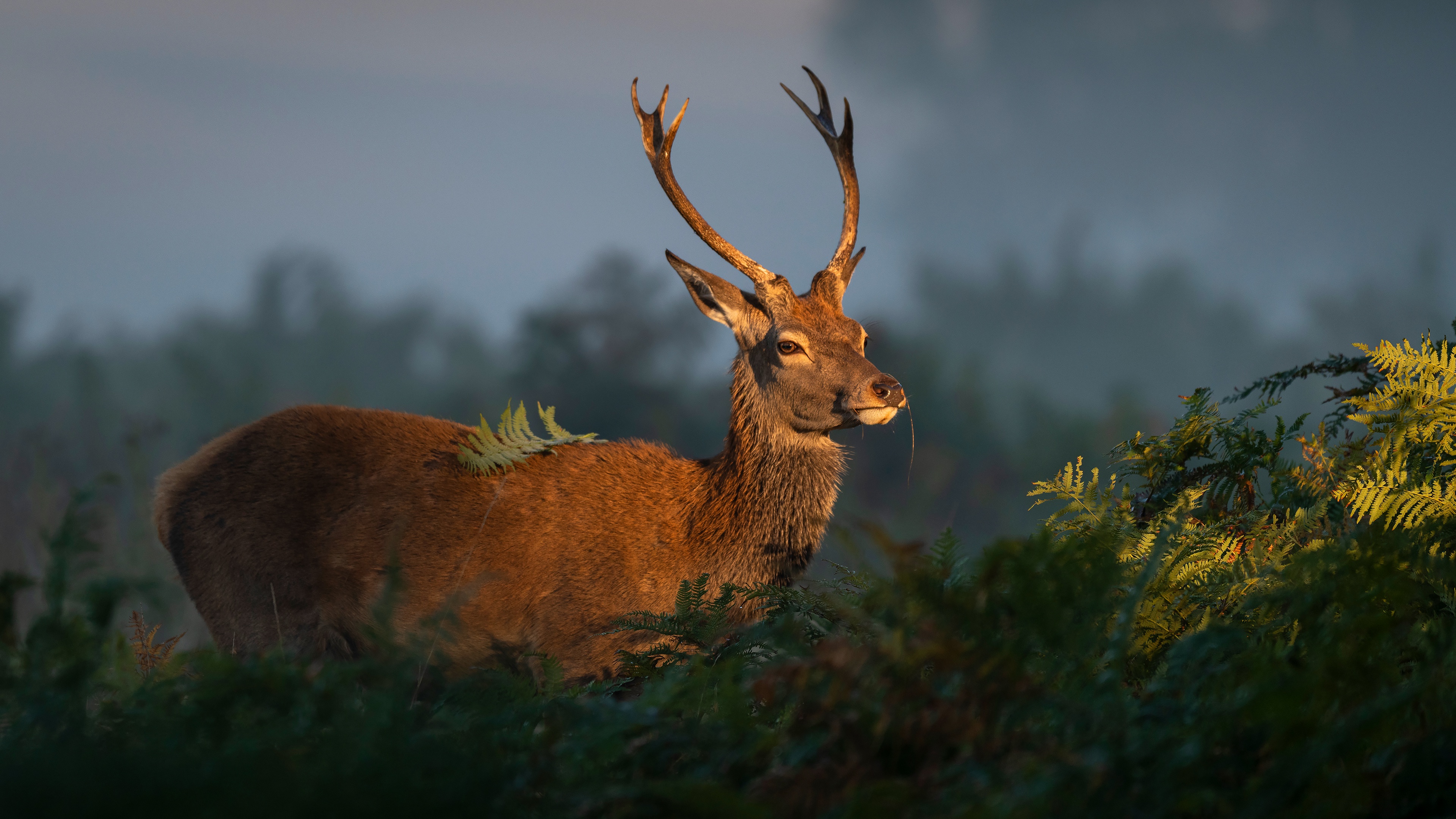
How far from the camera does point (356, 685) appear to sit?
232 cm

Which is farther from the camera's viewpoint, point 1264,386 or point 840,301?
point 840,301

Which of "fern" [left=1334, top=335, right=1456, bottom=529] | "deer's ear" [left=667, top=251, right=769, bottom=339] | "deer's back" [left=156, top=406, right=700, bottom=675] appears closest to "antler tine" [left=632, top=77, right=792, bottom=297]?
"deer's ear" [left=667, top=251, right=769, bottom=339]

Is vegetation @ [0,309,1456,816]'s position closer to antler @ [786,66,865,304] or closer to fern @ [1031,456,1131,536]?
fern @ [1031,456,1131,536]

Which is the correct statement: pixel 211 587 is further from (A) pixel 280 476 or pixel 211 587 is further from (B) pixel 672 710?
(B) pixel 672 710

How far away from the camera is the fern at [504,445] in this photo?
5242mm

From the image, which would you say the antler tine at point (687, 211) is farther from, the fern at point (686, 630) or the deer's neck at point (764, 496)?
the fern at point (686, 630)

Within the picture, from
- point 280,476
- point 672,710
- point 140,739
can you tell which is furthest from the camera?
point 280,476

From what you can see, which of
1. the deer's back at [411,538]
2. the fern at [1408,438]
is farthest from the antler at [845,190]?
the fern at [1408,438]

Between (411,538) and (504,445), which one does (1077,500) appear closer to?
(504,445)

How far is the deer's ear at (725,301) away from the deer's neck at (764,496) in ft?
1.15

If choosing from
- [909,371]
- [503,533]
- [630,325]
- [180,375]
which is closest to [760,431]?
[503,533]

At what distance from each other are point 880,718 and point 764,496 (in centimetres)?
356

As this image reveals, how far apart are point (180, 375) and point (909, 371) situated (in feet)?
83.5

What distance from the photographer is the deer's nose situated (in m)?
5.19
